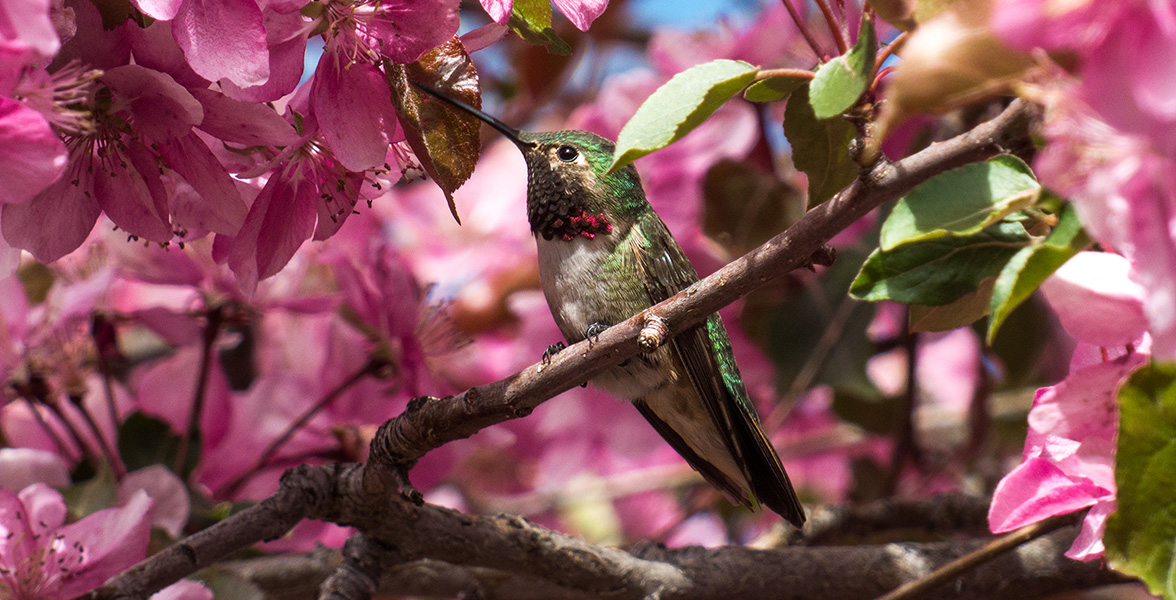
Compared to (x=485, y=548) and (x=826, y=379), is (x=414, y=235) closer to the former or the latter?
(x=826, y=379)

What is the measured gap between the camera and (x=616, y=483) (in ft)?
8.58

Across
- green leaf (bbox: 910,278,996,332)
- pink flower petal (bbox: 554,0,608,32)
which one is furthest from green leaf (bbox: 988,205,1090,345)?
pink flower petal (bbox: 554,0,608,32)

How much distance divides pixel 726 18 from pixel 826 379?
2.93 feet

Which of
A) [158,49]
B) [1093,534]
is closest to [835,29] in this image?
[1093,534]

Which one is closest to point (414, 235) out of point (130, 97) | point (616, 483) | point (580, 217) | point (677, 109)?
point (616, 483)

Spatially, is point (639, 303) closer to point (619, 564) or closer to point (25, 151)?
point (619, 564)

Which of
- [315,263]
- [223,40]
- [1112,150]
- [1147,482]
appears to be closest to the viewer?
[1112,150]

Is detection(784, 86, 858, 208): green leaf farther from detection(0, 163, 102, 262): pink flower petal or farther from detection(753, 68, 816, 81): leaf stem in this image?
detection(0, 163, 102, 262): pink flower petal

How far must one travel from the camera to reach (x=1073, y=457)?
85cm

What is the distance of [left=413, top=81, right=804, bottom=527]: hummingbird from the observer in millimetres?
1372

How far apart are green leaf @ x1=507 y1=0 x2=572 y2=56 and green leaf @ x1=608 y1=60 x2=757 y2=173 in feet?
0.69

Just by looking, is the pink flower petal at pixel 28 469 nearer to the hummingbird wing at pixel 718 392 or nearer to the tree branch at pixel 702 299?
the tree branch at pixel 702 299

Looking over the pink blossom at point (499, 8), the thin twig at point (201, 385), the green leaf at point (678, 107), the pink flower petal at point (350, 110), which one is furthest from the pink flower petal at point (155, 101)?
the thin twig at point (201, 385)

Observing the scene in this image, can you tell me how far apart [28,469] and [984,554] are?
125cm
